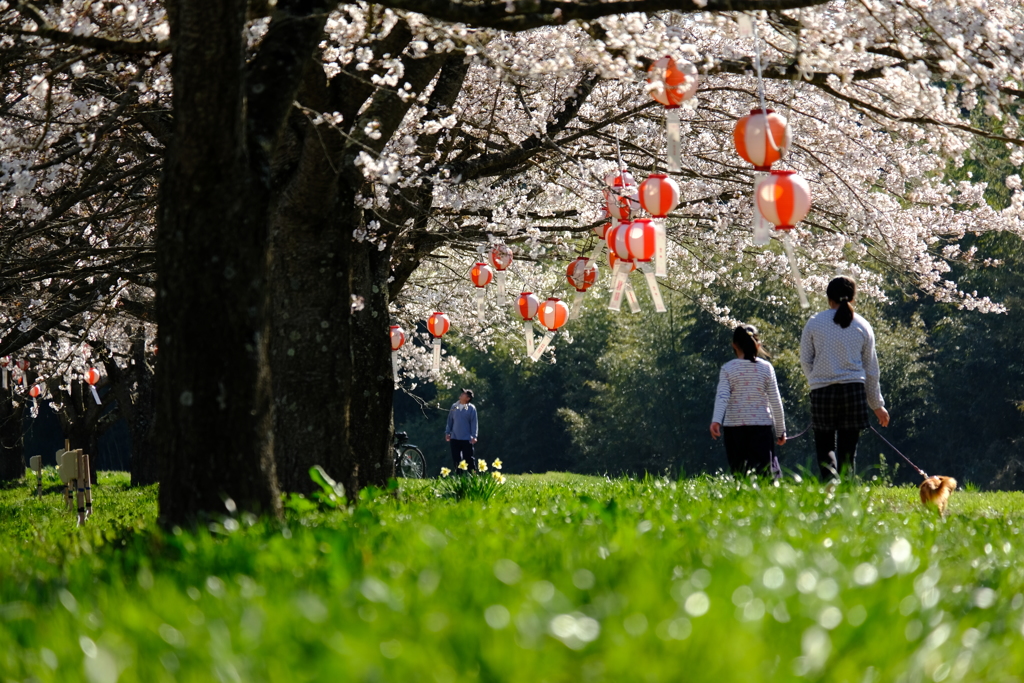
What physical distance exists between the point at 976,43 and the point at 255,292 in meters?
5.17

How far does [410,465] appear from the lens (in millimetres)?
21453

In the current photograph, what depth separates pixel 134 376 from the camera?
22750mm

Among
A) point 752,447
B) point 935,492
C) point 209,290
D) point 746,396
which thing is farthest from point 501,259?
point 209,290

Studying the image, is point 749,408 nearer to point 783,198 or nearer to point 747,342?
point 747,342

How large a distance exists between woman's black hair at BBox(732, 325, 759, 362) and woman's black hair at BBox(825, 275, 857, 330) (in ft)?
2.88

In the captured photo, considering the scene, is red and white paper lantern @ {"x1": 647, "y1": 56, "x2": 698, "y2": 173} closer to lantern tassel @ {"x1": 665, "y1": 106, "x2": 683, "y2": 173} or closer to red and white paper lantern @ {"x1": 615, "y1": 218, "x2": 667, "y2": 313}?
lantern tassel @ {"x1": 665, "y1": 106, "x2": 683, "y2": 173}

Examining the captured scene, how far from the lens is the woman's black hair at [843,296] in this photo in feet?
23.1

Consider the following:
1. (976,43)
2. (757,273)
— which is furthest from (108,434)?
(976,43)

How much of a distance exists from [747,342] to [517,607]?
5965mm

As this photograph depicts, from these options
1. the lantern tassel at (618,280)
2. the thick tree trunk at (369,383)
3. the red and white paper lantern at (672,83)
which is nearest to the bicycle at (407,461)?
the lantern tassel at (618,280)

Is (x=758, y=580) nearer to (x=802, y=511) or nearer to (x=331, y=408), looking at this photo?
(x=802, y=511)

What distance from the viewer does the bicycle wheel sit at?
Result: 2017cm

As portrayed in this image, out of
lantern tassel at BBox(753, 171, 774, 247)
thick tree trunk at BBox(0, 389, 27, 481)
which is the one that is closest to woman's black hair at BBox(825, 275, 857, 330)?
lantern tassel at BBox(753, 171, 774, 247)

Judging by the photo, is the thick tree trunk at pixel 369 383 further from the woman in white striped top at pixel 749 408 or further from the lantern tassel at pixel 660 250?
the woman in white striped top at pixel 749 408
